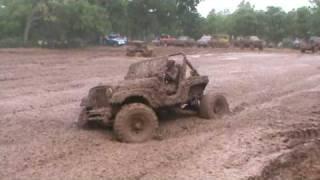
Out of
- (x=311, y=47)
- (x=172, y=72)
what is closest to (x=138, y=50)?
(x=311, y=47)

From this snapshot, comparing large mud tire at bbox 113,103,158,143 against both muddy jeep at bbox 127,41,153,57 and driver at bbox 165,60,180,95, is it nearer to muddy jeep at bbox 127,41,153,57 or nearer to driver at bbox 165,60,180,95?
driver at bbox 165,60,180,95

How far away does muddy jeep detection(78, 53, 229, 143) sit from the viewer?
38.7 feet

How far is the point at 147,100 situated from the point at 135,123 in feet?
2.11

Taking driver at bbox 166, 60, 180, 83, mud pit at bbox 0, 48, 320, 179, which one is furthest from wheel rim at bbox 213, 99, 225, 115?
driver at bbox 166, 60, 180, 83

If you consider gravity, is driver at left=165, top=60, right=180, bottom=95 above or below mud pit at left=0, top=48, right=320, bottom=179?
above

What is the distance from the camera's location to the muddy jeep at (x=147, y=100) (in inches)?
465

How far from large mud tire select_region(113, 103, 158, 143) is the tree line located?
42.1 metres

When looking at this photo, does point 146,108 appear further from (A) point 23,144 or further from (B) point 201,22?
(B) point 201,22

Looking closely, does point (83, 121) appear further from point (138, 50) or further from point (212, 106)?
point (138, 50)

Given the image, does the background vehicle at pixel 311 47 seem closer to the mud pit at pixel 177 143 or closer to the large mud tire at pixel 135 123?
the mud pit at pixel 177 143

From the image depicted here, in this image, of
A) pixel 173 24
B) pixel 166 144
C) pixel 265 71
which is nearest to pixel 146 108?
pixel 166 144

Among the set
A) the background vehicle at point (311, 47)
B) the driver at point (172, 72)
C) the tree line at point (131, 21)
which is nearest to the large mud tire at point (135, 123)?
the driver at point (172, 72)

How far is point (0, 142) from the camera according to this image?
11688mm

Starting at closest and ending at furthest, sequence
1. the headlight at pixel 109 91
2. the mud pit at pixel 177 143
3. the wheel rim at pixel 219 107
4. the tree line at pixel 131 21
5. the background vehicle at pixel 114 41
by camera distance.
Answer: the mud pit at pixel 177 143
the headlight at pixel 109 91
the wheel rim at pixel 219 107
the tree line at pixel 131 21
the background vehicle at pixel 114 41
